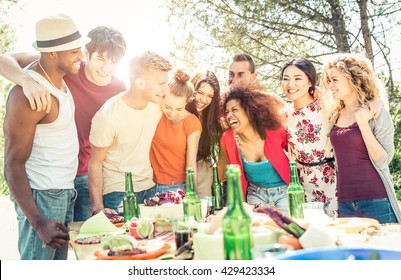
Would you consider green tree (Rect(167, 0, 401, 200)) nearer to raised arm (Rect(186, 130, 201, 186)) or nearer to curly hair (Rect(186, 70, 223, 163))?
curly hair (Rect(186, 70, 223, 163))

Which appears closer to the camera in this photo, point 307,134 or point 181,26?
point 307,134

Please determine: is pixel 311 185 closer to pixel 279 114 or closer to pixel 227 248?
pixel 279 114

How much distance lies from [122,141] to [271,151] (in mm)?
621

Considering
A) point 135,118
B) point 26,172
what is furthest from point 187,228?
point 135,118

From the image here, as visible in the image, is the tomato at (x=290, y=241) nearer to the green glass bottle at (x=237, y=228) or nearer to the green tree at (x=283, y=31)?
the green glass bottle at (x=237, y=228)

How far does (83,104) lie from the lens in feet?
7.01

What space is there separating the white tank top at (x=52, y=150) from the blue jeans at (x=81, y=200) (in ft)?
1.25

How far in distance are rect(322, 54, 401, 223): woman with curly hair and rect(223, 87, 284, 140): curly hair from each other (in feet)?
0.87

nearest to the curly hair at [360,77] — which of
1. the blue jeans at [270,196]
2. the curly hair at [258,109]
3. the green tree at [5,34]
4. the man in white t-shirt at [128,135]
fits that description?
the curly hair at [258,109]

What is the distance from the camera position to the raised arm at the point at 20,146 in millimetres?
1517

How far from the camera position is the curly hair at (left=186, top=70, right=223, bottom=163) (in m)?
2.18

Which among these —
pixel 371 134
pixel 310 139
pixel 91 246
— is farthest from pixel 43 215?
pixel 371 134

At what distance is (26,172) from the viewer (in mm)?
1624

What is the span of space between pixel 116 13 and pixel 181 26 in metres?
1.33
